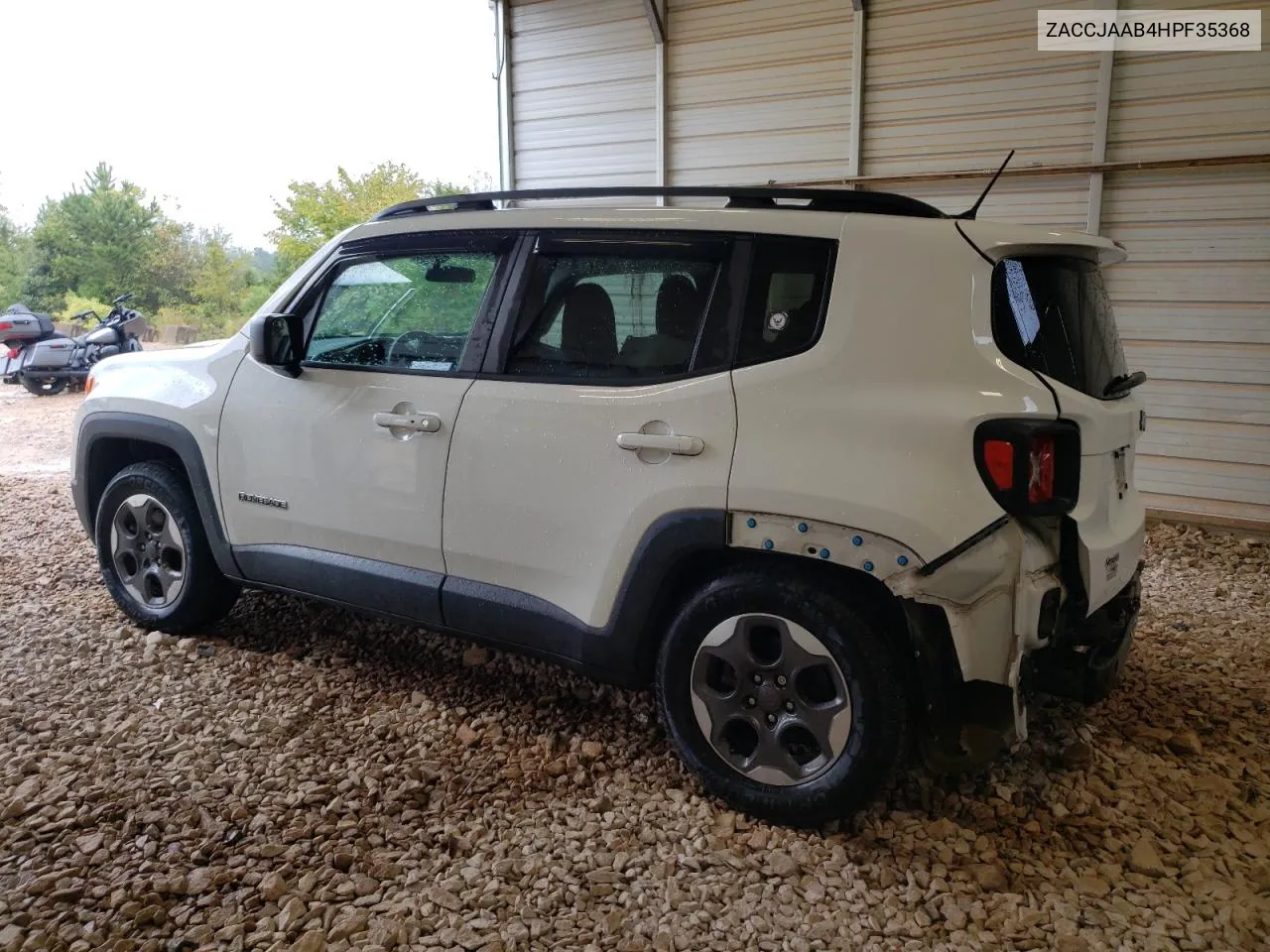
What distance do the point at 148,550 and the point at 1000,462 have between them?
3.47 meters

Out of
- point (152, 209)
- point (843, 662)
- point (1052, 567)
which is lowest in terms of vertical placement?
point (843, 662)

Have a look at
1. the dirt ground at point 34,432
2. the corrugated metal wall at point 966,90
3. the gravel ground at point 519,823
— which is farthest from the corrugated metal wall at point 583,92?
the gravel ground at point 519,823

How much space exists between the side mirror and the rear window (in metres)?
2.39

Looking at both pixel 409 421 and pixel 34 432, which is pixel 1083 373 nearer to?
pixel 409 421

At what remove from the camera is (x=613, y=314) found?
2760 millimetres

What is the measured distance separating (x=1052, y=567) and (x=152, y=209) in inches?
977

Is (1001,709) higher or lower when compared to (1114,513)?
lower

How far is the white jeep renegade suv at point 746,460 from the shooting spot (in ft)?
7.30

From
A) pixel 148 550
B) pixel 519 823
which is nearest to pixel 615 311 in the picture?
pixel 519 823

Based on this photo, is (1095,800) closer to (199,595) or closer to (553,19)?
(199,595)

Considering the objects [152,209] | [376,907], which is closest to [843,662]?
[376,907]

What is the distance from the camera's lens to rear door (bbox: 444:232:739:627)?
2504 mm

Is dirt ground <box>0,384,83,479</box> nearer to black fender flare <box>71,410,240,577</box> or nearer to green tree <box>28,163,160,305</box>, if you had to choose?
black fender flare <box>71,410,240,577</box>

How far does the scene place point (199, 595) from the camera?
12.2 ft
